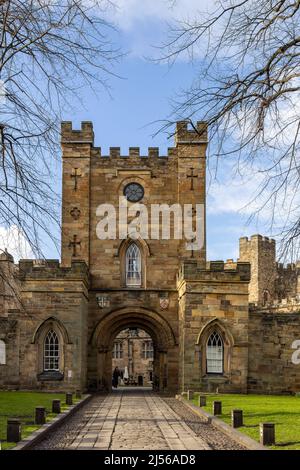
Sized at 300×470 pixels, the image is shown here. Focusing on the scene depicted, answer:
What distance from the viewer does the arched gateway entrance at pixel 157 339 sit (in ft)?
113

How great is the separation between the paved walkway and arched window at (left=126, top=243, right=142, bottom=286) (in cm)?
1104

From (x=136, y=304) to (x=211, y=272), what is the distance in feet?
15.8

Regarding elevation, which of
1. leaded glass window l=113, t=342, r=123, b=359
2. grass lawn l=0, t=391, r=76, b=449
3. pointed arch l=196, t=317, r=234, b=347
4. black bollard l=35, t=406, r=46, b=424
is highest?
pointed arch l=196, t=317, r=234, b=347

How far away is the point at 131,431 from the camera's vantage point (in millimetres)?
16984

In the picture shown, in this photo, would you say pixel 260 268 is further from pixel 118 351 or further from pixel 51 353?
pixel 51 353

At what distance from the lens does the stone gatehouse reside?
31578mm

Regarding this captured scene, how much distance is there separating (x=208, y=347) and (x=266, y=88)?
73.3ft

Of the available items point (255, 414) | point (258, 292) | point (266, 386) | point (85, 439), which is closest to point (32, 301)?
point (266, 386)

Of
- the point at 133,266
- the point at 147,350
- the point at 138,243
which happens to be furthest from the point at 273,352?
the point at 147,350

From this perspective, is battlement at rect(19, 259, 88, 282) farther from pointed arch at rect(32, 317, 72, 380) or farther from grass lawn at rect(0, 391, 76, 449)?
grass lawn at rect(0, 391, 76, 449)

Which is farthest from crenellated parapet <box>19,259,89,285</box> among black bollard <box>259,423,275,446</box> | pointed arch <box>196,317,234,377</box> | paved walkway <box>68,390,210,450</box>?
black bollard <box>259,423,275,446</box>

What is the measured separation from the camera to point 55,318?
31531 mm

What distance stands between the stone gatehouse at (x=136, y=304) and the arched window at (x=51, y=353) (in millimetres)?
41

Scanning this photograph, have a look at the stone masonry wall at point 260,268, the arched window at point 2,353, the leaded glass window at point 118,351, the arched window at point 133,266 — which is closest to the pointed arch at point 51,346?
the arched window at point 2,353
